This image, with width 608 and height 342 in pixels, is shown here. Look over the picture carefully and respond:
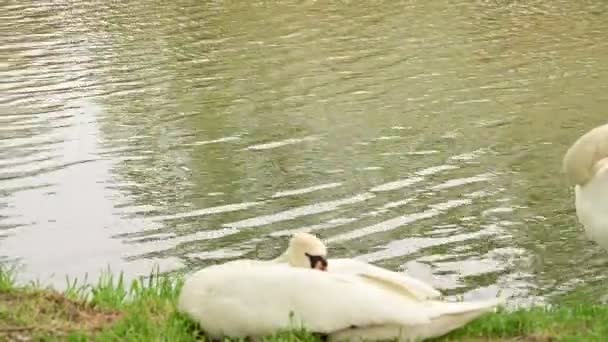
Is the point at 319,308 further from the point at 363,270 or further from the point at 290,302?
the point at 363,270

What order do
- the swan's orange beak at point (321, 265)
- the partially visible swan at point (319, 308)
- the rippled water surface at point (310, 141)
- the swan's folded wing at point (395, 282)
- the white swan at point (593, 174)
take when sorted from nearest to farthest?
the partially visible swan at point (319, 308) < the swan's folded wing at point (395, 282) < the swan's orange beak at point (321, 265) < the white swan at point (593, 174) < the rippled water surface at point (310, 141)

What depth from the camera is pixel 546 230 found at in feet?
35.8

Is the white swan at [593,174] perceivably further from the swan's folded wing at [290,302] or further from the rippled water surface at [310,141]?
the swan's folded wing at [290,302]

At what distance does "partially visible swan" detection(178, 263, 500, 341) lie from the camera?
5562 mm

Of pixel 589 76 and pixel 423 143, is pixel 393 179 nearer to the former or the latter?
pixel 423 143

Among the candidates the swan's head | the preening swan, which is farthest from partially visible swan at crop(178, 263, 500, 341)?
the swan's head

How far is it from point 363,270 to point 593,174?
104 inches

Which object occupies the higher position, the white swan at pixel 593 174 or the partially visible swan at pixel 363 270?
the partially visible swan at pixel 363 270

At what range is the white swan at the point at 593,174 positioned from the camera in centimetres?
798

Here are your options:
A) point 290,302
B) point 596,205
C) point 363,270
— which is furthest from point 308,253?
point 596,205

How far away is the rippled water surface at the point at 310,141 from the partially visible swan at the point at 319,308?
375 cm

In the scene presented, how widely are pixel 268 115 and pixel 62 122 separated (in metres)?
2.58

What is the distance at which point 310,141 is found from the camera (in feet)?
47.1

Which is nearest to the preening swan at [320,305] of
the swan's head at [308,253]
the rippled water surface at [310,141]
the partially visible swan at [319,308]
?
the partially visible swan at [319,308]
